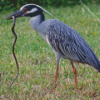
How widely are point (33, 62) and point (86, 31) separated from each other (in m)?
2.41

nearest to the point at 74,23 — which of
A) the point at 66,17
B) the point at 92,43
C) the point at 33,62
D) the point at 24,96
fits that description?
the point at 66,17

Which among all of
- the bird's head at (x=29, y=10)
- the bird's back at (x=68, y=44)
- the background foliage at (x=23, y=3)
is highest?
the bird's head at (x=29, y=10)

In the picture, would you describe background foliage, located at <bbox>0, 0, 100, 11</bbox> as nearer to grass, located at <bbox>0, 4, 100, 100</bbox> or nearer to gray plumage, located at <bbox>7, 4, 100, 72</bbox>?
grass, located at <bbox>0, 4, 100, 100</bbox>

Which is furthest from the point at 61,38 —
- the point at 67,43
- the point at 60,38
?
the point at 67,43

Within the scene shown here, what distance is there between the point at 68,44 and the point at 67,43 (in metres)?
0.03

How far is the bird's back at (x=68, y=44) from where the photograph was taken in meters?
3.96

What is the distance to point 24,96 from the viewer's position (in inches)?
155

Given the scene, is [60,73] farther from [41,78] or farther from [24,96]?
[24,96]

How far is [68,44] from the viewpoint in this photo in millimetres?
4016

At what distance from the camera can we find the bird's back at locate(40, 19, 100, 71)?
13.0 ft

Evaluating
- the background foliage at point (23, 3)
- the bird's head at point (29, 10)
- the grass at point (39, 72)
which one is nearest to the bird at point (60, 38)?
the bird's head at point (29, 10)

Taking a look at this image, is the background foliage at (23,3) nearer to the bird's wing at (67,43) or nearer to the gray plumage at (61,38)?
the gray plumage at (61,38)

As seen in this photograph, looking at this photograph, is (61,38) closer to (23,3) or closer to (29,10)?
(29,10)

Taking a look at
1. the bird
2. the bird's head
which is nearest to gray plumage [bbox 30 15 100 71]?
the bird
